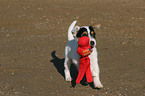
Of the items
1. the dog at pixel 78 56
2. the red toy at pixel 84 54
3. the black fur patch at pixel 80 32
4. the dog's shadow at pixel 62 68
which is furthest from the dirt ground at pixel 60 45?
the black fur patch at pixel 80 32

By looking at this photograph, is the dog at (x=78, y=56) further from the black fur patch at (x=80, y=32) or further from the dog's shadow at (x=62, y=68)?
the dog's shadow at (x=62, y=68)

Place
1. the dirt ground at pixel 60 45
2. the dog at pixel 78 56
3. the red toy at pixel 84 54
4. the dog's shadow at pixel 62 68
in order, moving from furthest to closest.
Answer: the dog's shadow at pixel 62 68 < the dirt ground at pixel 60 45 < the dog at pixel 78 56 < the red toy at pixel 84 54

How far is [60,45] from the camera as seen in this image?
910 cm

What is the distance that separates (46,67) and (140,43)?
12.7 feet

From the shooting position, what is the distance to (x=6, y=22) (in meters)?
12.2

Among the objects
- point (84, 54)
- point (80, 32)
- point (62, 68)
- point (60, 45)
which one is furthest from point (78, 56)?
point (60, 45)

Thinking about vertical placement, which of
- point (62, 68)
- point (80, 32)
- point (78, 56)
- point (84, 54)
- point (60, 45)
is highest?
point (80, 32)

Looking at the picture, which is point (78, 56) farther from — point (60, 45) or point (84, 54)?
point (60, 45)

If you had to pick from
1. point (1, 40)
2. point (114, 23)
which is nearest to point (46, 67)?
point (1, 40)

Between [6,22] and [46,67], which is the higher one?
[6,22]

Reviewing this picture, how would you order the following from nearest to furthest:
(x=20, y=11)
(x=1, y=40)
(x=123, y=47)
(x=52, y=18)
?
(x=123, y=47), (x=1, y=40), (x=52, y=18), (x=20, y=11)

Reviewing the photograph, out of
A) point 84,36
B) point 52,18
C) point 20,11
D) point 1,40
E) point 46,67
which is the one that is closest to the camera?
point 84,36

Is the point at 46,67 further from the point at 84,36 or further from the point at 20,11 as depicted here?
the point at 20,11

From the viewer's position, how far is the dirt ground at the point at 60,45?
239 inches
